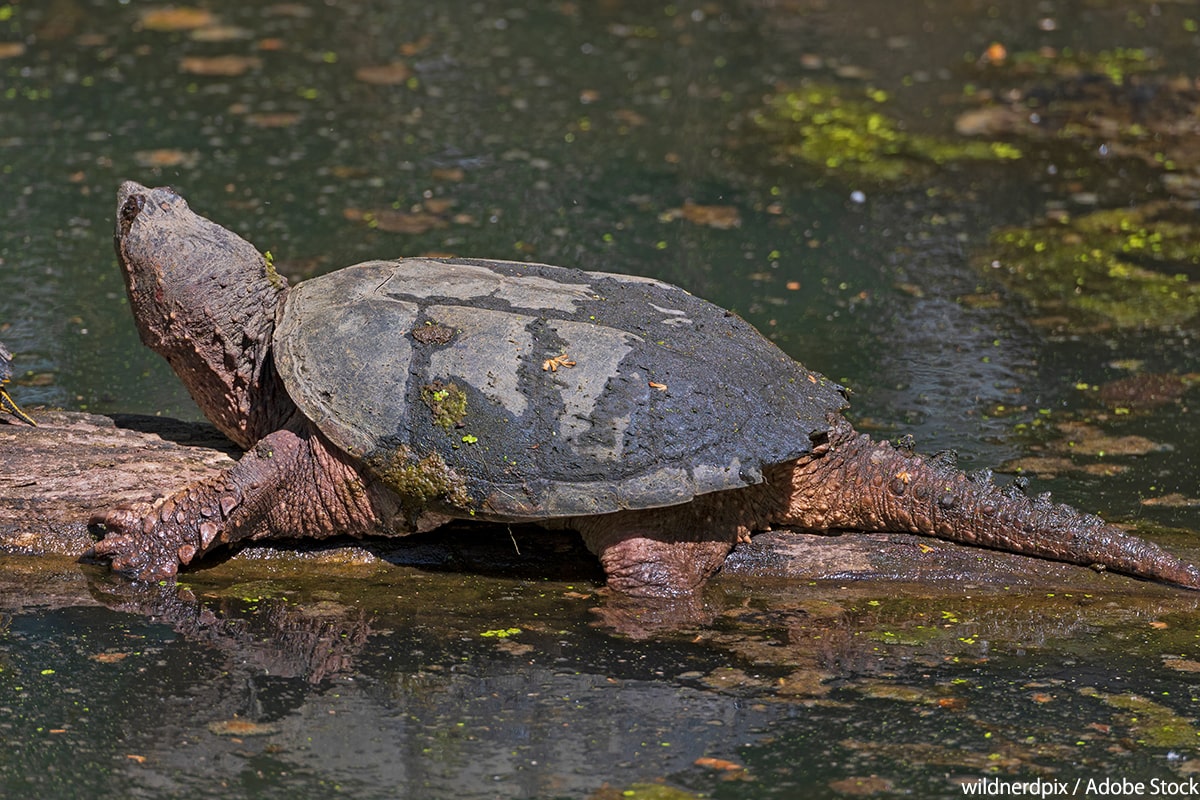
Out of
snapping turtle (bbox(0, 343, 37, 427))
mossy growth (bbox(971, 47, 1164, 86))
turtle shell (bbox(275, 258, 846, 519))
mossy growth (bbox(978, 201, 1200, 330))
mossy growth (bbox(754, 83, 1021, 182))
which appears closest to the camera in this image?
turtle shell (bbox(275, 258, 846, 519))

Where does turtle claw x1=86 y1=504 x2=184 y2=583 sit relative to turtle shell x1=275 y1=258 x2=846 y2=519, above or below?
below

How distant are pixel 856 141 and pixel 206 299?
16.7 ft

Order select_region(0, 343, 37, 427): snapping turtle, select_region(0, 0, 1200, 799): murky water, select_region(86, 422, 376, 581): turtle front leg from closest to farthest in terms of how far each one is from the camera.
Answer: select_region(0, 0, 1200, 799): murky water
select_region(86, 422, 376, 581): turtle front leg
select_region(0, 343, 37, 427): snapping turtle

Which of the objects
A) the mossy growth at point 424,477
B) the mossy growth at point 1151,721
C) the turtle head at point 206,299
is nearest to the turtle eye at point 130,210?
the turtle head at point 206,299

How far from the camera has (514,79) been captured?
923 centimetres

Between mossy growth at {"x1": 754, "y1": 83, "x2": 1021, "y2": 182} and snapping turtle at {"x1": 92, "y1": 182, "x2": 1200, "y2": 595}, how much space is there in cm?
405

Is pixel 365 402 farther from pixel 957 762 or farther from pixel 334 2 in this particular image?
pixel 334 2

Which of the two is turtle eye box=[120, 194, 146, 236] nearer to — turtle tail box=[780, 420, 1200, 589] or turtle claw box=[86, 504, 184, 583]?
turtle claw box=[86, 504, 184, 583]

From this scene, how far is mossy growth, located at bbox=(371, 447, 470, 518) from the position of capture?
13.1 feet

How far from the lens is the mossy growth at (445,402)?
3.98 m

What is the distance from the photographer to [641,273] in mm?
6695

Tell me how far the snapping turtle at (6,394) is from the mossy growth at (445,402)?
4.98 ft

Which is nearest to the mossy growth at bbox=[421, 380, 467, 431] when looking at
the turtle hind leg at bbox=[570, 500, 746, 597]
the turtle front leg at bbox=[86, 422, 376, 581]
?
the turtle front leg at bbox=[86, 422, 376, 581]

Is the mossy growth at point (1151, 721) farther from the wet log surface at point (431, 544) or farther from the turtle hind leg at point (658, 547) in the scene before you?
the turtle hind leg at point (658, 547)
